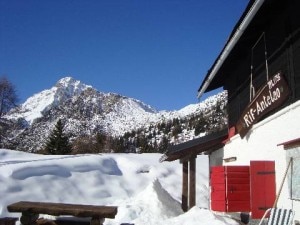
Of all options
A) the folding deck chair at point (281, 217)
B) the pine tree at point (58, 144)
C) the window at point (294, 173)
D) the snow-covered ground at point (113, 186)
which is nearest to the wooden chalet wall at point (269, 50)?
the window at point (294, 173)

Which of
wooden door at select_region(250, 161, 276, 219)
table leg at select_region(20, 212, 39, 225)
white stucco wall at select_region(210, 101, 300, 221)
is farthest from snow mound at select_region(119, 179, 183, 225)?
table leg at select_region(20, 212, 39, 225)

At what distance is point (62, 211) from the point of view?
7520 mm

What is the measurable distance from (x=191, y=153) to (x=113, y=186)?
9.39 metres

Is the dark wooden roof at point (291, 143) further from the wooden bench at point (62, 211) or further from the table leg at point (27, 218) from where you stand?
the table leg at point (27, 218)

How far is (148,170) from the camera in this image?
27031 millimetres

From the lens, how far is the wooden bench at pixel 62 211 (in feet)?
24.3

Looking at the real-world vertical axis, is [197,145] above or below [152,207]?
above

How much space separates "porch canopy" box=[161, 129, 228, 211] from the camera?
13.9 meters

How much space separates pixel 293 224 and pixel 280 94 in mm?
2506

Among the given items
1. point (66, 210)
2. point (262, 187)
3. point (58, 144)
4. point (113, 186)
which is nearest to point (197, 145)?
point (262, 187)

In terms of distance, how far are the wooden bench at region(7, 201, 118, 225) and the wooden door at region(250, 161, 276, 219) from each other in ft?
10.1

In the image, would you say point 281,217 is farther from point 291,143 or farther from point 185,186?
point 185,186

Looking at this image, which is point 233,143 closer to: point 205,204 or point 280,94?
point 280,94

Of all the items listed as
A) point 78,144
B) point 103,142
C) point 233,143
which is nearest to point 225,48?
point 233,143
